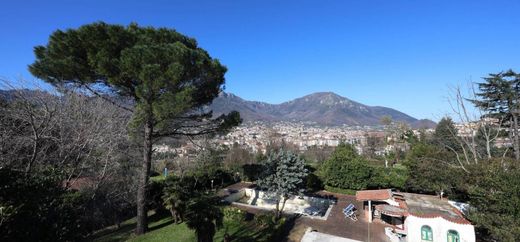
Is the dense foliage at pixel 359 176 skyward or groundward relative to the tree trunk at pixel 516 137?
groundward

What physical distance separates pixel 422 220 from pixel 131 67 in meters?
14.8

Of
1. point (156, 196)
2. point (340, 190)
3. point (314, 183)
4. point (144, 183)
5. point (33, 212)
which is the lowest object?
point (340, 190)

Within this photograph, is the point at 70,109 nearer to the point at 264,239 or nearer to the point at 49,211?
the point at 49,211

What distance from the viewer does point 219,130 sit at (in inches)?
534

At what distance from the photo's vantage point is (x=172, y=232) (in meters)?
13.4

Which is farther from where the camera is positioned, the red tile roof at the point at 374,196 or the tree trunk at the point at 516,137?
the tree trunk at the point at 516,137

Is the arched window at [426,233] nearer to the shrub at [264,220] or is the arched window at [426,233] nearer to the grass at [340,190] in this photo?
the shrub at [264,220]

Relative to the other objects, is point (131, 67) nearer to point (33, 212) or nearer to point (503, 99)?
point (33, 212)

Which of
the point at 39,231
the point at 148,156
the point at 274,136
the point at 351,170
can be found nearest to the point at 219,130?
the point at 148,156

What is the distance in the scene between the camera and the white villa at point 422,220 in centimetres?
1238

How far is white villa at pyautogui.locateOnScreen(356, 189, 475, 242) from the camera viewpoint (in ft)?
40.6

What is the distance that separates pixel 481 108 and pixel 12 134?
2773 cm

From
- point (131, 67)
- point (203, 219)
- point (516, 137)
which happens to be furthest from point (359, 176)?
point (131, 67)

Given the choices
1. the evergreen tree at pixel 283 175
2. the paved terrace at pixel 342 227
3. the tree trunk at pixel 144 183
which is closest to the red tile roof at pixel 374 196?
the paved terrace at pixel 342 227
